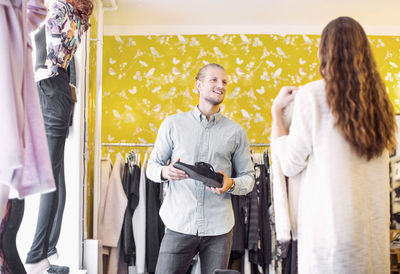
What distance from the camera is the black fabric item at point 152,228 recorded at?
3.22 metres

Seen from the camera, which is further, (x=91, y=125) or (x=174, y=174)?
(x=91, y=125)

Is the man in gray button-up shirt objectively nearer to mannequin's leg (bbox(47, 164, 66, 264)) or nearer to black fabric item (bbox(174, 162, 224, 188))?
black fabric item (bbox(174, 162, 224, 188))

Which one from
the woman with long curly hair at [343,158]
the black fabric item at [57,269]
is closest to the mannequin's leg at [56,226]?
the black fabric item at [57,269]

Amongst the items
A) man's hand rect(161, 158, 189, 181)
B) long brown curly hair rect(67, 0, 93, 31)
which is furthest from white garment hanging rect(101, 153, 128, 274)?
long brown curly hair rect(67, 0, 93, 31)

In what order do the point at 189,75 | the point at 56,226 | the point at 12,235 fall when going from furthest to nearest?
the point at 189,75 < the point at 56,226 < the point at 12,235

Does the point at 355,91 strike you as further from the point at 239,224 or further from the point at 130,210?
the point at 130,210

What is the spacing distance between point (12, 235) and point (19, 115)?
0.66 meters

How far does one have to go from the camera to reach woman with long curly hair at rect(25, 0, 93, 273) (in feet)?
5.98

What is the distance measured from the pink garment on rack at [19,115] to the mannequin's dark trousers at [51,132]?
0.71 m

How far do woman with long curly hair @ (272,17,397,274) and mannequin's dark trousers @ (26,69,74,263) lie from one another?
1.12 metres

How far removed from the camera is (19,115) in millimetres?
1032

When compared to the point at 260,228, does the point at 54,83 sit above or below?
above

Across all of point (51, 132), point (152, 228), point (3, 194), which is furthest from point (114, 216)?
point (3, 194)

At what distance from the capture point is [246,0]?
→ 3.48 meters
